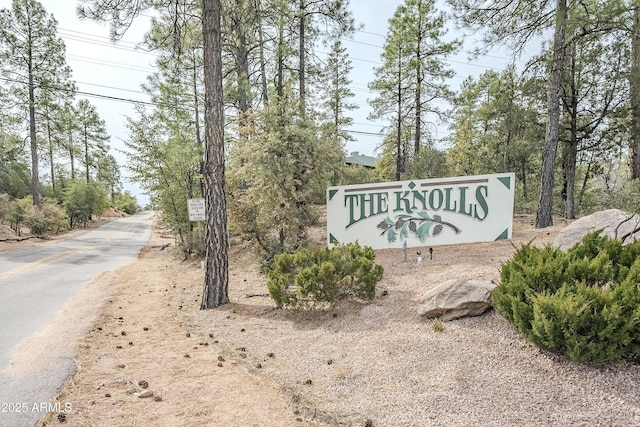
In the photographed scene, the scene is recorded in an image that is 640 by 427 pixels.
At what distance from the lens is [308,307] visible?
4691mm

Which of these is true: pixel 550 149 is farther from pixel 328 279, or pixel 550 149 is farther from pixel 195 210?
pixel 195 210

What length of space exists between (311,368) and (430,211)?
4.56m

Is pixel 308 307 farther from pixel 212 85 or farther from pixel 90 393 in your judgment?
pixel 212 85

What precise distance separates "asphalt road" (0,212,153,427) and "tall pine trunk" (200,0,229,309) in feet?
6.46

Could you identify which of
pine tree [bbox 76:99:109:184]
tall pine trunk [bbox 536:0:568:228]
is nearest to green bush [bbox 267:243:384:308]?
tall pine trunk [bbox 536:0:568:228]

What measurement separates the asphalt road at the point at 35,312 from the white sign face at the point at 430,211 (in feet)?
16.8

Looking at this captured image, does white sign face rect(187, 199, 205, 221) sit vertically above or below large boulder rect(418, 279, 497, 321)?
above

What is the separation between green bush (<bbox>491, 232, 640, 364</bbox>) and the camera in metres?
2.35

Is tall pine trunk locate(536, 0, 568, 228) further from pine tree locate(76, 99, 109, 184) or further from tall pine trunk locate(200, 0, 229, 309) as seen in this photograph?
pine tree locate(76, 99, 109, 184)

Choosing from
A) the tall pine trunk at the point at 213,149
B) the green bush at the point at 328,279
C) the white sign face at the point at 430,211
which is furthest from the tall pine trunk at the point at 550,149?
the tall pine trunk at the point at 213,149

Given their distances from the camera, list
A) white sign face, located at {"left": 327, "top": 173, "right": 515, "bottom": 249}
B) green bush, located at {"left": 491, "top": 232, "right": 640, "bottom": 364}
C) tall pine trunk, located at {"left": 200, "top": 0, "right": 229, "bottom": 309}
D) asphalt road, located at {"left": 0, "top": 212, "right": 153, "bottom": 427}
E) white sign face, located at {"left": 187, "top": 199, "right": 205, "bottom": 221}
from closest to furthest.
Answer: green bush, located at {"left": 491, "top": 232, "right": 640, "bottom": 364} → asphalt road, located at {"left": 0, "top": 212, "right": 153, "bottom": 427} → tall pine trunk, located at {"left": 200, "top": 0, "right": 229, "bottom": 309} → white sign face, located at {"left": 327, "top": 173, "right": 515, "bottom": 249} → white sign face, located at {"left": 187, "top": 199, "right": 205, "bottom": 221}

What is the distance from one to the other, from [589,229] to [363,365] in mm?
3978

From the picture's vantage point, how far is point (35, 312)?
18.2 feet

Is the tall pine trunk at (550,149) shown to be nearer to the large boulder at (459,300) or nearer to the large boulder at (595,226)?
the large boulder at (595,226)
